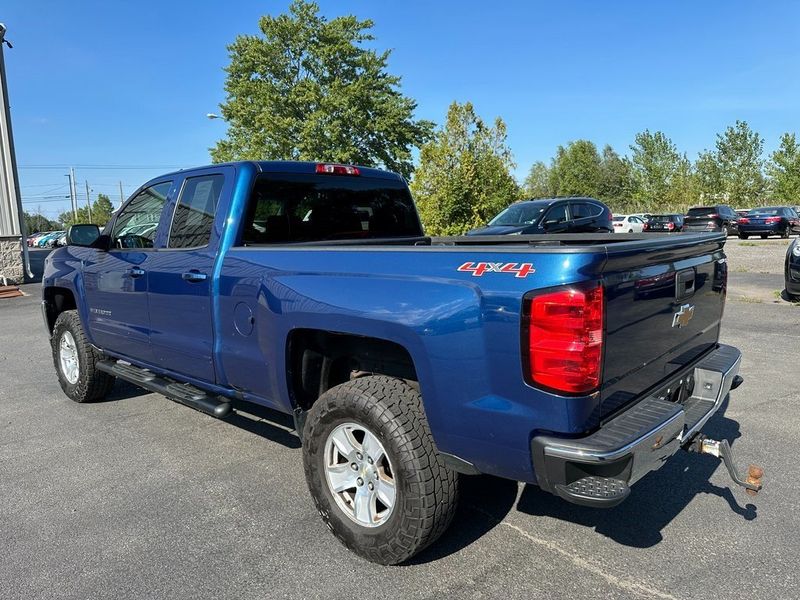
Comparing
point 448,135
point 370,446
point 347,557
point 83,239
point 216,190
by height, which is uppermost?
point 448,135

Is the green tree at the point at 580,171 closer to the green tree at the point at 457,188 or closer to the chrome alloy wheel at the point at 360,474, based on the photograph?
the green tree at the point at 457,188

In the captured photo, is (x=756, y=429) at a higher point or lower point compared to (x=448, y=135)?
lower

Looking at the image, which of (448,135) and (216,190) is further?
(448,135)

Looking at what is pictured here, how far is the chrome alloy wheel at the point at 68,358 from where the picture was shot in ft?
18.2

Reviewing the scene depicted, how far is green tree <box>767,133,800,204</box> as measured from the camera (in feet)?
129

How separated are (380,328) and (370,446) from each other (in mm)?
602

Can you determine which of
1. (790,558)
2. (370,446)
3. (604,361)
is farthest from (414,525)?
(790,558)

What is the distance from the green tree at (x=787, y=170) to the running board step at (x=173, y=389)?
45.3m

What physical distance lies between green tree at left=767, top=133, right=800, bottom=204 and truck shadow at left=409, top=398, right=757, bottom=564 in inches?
1723

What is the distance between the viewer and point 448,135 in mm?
19531

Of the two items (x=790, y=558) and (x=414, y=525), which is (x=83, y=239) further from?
(x=790, y=558)

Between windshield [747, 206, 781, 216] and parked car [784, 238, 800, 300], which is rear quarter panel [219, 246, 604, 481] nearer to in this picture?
parked car [784, 238, 800, 300]

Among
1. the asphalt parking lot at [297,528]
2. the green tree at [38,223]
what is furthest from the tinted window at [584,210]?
the green tree at [38,223]

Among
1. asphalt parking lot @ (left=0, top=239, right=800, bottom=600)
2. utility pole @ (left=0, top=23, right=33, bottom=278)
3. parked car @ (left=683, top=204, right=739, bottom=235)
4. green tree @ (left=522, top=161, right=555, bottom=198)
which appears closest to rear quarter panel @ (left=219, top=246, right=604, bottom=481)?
asphalt parking lot @ (left=0, top=239, right=800, bottom=600)
